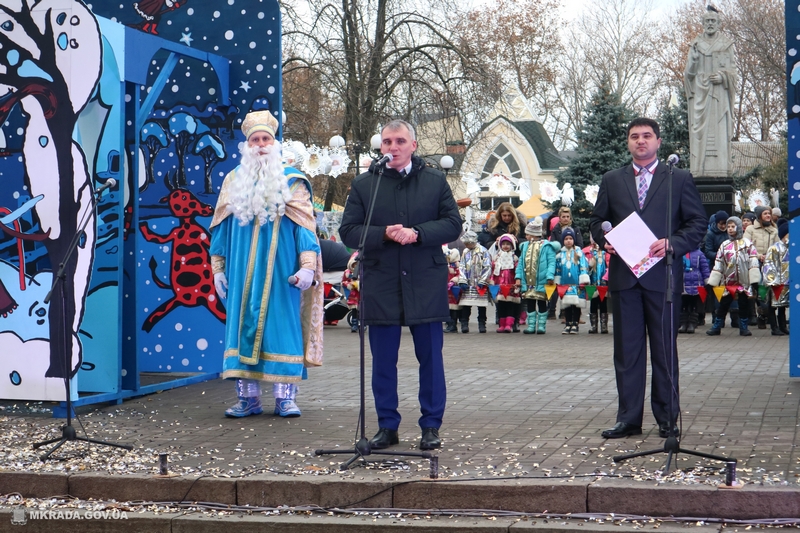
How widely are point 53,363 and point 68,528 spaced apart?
9.48ft

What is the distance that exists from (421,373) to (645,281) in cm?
158

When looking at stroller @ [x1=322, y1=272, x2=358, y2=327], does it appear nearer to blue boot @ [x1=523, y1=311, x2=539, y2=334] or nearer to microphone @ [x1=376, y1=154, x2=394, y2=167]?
blue boot @ [x1=523, y1=311, x2=539, y2=334]

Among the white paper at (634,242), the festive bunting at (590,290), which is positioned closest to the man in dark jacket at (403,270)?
the white paper at (634,242)

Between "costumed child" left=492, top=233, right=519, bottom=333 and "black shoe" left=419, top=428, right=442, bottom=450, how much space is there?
974 centimetres

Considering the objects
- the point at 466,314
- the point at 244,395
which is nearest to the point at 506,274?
the point at 466,314

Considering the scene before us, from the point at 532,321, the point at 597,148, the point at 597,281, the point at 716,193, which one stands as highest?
the point at 597,148

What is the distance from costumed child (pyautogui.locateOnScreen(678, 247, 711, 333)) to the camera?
15.5m

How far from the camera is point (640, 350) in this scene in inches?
278

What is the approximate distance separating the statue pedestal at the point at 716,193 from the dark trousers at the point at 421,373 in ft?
58.4

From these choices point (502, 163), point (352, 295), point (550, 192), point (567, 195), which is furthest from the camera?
point (502, 163)

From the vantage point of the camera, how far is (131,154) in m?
8.73

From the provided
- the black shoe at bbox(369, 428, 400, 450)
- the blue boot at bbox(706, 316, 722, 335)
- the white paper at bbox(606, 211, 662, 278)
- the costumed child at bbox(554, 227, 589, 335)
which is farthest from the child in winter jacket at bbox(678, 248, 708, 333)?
the black shoe at bbox(369, 428, 400, 450)

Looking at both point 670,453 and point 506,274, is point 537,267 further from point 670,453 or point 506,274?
point 670,453

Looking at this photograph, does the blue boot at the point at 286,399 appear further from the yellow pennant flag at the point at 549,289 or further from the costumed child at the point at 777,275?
the costumed child at the point at 777,275
